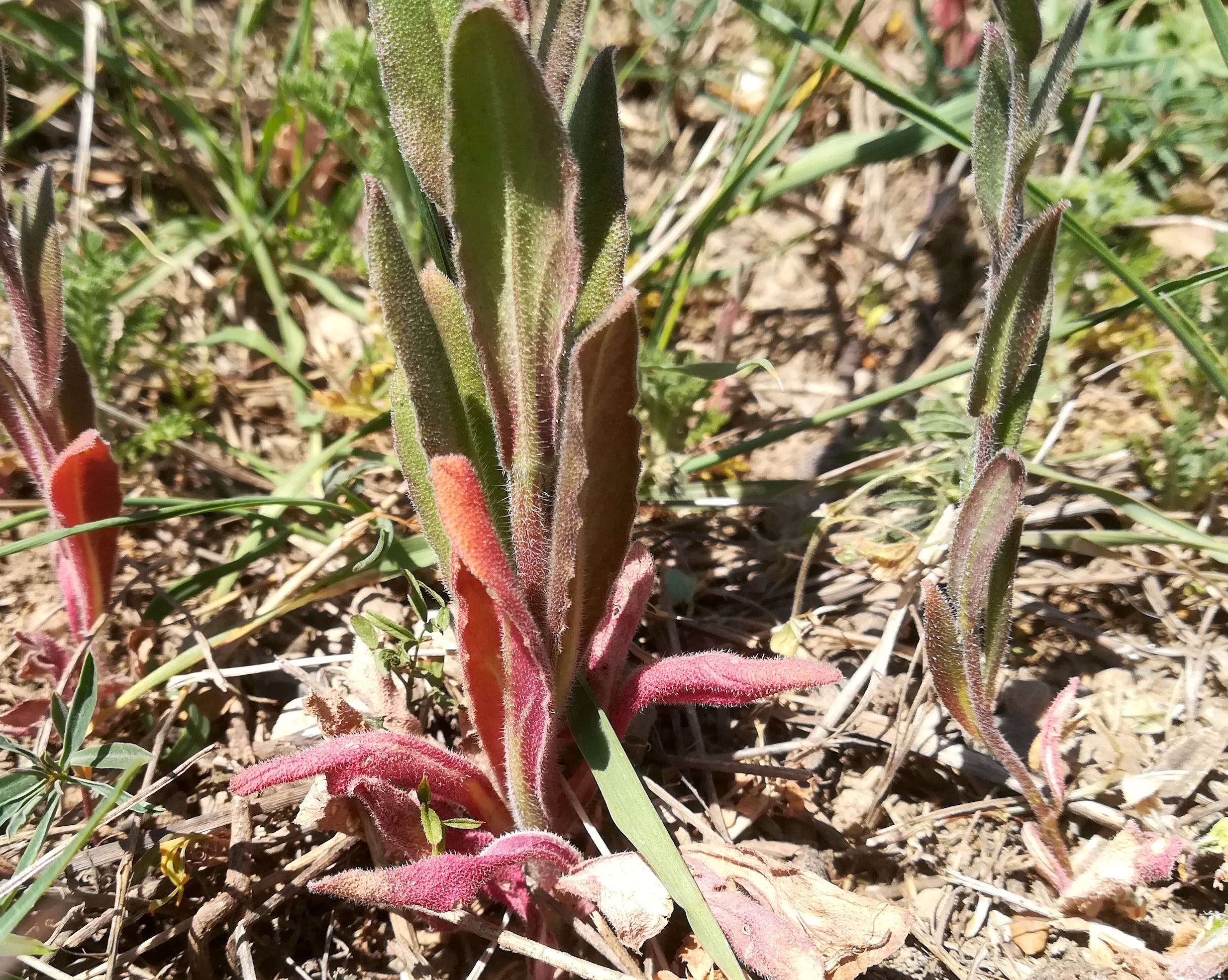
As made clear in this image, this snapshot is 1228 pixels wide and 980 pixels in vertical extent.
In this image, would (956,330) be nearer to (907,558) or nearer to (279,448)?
(907,558)

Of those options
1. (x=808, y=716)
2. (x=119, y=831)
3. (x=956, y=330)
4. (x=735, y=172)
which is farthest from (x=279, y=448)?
(x=956, y=330)

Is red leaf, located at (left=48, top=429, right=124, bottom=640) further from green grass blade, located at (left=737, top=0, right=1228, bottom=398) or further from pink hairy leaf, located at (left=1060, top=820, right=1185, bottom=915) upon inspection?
pink hairy leaf, located at (left=1060, top=820, right=1185, bottom=915)

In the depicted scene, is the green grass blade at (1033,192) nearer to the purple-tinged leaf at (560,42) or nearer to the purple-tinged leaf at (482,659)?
the purple-tinged leaf at (560,42)

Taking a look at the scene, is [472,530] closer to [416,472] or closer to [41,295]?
[416,472]

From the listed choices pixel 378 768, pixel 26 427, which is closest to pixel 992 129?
pixel 378 768

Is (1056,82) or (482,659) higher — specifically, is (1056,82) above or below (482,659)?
above

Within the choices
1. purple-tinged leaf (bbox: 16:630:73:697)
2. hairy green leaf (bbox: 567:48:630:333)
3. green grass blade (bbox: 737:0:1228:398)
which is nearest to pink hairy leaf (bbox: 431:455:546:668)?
hairy green leaf (bbox: 567:48:630:333)
